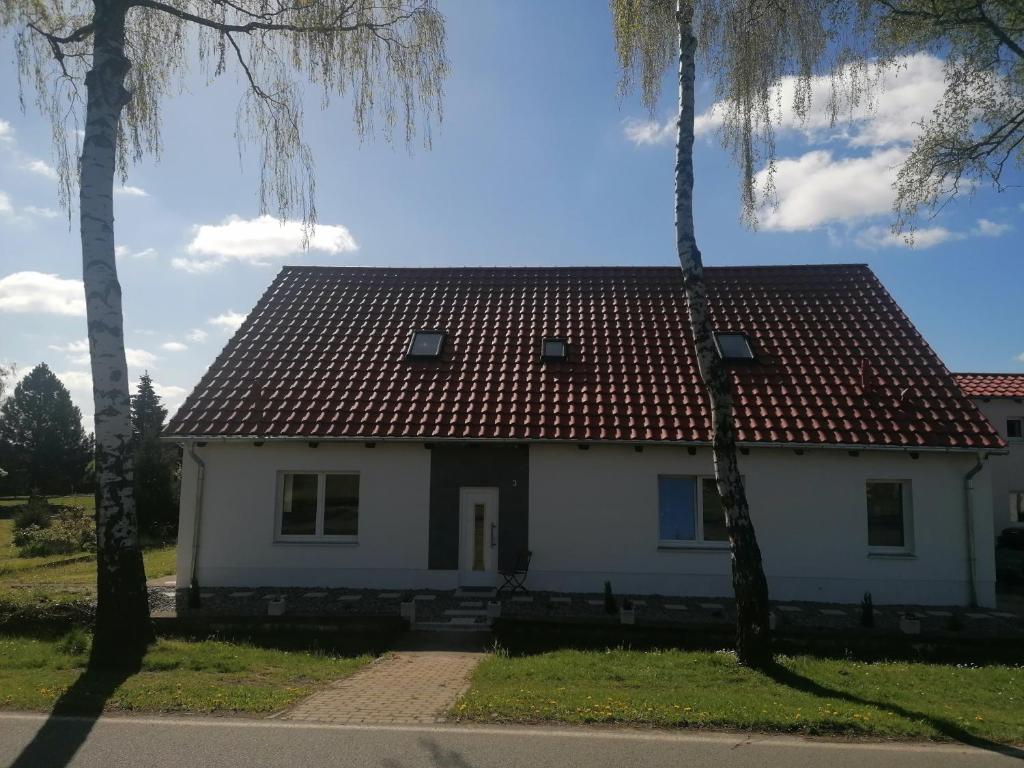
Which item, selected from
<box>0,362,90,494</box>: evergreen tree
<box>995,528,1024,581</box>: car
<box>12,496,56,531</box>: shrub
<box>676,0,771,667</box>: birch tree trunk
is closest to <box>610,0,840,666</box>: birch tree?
<box>676,0,771,667</box>: birch tree trunk

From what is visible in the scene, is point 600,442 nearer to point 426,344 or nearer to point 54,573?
point 426,344

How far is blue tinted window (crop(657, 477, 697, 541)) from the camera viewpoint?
13625 millimetres

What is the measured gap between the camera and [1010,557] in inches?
684

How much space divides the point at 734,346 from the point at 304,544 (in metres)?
9.97

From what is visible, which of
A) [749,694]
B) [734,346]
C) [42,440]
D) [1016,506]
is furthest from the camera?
[42,440]

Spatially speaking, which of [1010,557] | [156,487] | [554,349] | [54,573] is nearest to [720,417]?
[554,349]

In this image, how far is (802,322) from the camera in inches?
649

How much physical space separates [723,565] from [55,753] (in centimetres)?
1087

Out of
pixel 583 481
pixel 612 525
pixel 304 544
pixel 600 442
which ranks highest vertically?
pixel 600 442

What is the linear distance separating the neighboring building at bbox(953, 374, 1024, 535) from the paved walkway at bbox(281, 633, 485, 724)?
748 inches

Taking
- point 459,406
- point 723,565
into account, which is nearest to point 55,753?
point 459,406

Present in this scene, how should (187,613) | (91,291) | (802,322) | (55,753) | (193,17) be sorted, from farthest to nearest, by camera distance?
(802,322), (187,613), (193,17), (91,291), (55,753)

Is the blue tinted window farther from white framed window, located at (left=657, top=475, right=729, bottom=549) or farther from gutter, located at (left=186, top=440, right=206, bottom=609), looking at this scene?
gutter, located at (left=186, top=440, right=206, bottom=609)

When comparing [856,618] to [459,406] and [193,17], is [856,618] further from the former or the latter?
[193,17]
